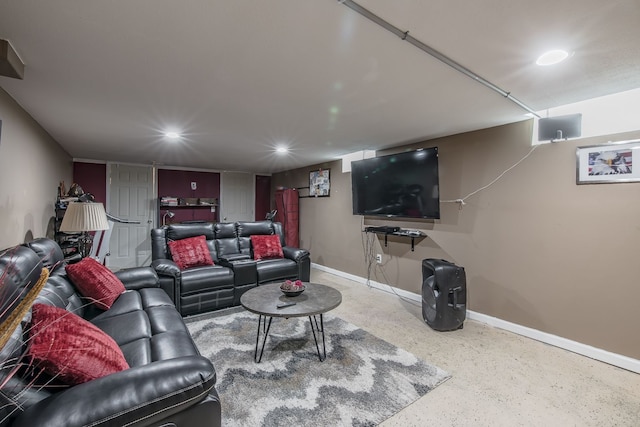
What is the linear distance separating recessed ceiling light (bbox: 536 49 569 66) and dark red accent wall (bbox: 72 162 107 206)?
6.58 m

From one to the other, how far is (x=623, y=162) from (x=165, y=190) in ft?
22.4

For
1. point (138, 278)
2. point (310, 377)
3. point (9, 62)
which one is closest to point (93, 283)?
point (138, 278)

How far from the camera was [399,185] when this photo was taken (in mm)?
3688

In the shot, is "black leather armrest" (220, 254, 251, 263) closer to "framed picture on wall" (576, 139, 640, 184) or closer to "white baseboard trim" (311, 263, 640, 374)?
"white baseboard trim" (311, 263, 640, 374)

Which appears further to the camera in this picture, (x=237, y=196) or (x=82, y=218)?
(x=237, y=196)

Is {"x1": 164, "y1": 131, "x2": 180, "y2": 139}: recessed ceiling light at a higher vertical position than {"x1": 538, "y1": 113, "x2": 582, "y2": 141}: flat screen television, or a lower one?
higher

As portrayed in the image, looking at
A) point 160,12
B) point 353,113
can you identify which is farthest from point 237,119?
point 160,12

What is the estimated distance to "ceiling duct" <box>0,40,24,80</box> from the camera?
152 cm

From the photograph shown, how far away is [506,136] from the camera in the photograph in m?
2.89

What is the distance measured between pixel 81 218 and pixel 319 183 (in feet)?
11.8

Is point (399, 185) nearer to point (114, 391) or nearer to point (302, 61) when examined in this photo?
point (302, 61)

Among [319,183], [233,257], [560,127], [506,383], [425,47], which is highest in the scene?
[425,47]

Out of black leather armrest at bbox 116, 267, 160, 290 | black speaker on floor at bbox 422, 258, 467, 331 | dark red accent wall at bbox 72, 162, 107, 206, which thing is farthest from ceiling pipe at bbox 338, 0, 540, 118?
dark red accent wall at bbox 72, 162, 107, 206

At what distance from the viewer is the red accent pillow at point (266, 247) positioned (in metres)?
3.99
